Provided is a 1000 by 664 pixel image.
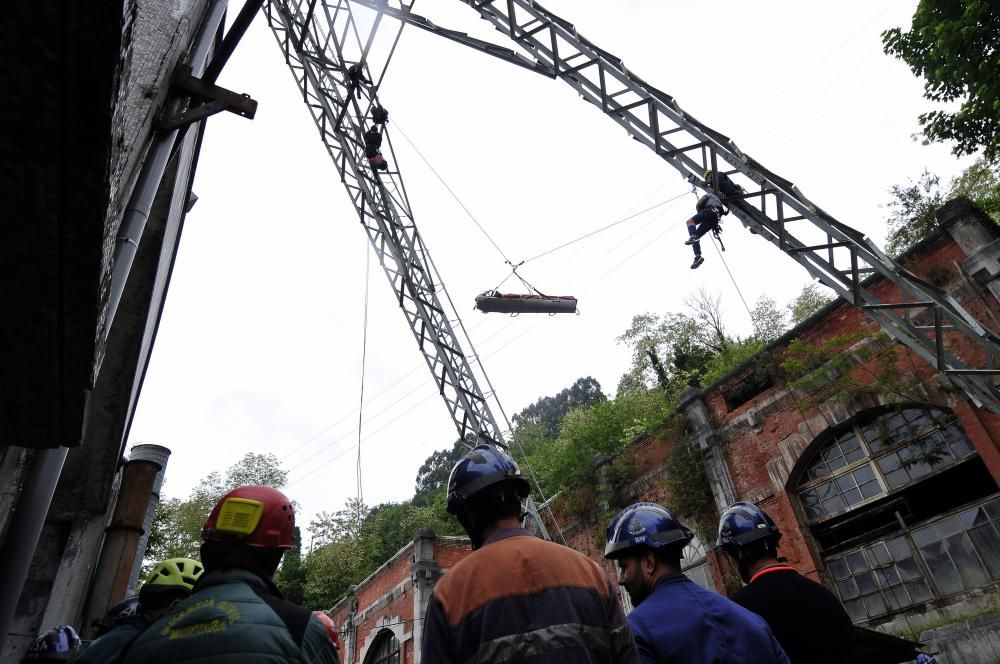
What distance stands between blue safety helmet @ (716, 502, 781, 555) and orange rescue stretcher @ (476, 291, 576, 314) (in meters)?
10.9

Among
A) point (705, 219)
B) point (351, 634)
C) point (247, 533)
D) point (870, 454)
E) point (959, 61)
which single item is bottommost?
point (247, 533)

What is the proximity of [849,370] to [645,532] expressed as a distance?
8568mm

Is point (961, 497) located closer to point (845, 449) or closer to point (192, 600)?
point (845, 449)

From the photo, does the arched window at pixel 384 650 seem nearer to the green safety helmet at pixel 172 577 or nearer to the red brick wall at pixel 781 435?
the red brick wall at pixel 781 435

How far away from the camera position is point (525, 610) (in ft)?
5.11

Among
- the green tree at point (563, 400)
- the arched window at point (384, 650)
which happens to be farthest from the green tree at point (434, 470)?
the arched window at point (384, 650)

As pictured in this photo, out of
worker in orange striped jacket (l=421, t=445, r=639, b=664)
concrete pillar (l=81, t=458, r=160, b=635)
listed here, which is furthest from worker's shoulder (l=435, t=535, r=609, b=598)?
concrete pillar (l=81, t=458, r=160, b=635)

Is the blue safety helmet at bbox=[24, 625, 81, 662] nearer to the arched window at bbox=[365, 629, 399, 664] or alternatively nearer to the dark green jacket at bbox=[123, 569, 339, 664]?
the dark green jacket at bbox=[123, 569, 339, 664]

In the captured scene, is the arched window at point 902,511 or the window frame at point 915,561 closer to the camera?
the window frame at point 915,561

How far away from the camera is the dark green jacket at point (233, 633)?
157cm

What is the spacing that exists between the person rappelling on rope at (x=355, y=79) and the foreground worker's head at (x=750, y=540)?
12.6 m

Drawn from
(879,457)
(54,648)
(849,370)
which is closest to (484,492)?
(54,648)

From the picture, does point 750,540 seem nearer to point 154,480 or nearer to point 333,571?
point 154,480

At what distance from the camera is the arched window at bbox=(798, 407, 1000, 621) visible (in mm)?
7801
